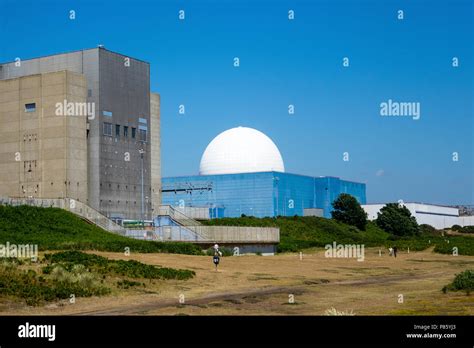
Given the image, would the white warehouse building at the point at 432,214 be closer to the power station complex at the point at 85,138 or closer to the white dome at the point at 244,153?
the white dome at the point at 244,153

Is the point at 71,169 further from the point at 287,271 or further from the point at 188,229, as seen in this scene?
the point at 287,271

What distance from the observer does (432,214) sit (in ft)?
600

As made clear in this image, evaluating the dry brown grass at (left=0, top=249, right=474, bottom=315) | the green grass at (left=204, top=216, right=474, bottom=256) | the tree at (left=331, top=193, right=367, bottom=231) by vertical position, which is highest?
the tree at (left=331, top=193, right=367, bottom=231)

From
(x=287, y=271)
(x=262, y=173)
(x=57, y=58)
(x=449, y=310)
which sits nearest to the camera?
(x=449, y=310)

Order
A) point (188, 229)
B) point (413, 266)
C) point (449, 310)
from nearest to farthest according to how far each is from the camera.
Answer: point (449, 310) → point (413, 266) → point (188, 229)

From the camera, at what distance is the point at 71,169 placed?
75.2 m

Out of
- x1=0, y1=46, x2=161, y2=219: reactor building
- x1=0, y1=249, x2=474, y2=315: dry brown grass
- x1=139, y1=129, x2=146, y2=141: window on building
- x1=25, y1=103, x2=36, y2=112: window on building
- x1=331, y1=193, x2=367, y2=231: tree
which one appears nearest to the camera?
x1=0, y1=249, x2=474, y2=315: dry brown grass

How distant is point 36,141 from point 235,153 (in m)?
69.5

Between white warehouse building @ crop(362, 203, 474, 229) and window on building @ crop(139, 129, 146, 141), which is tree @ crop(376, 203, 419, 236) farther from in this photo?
window on building @ crop(139, 129, 146, 141)

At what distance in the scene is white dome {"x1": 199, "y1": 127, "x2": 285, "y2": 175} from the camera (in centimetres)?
14138

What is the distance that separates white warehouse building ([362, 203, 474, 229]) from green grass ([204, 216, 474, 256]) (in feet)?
133

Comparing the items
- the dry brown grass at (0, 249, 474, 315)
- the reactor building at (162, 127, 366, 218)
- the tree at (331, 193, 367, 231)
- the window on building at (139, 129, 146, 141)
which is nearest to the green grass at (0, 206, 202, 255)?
the dry brown grass at (0, 249, 474, 315)

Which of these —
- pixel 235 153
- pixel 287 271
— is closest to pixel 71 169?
pixel 287 271
